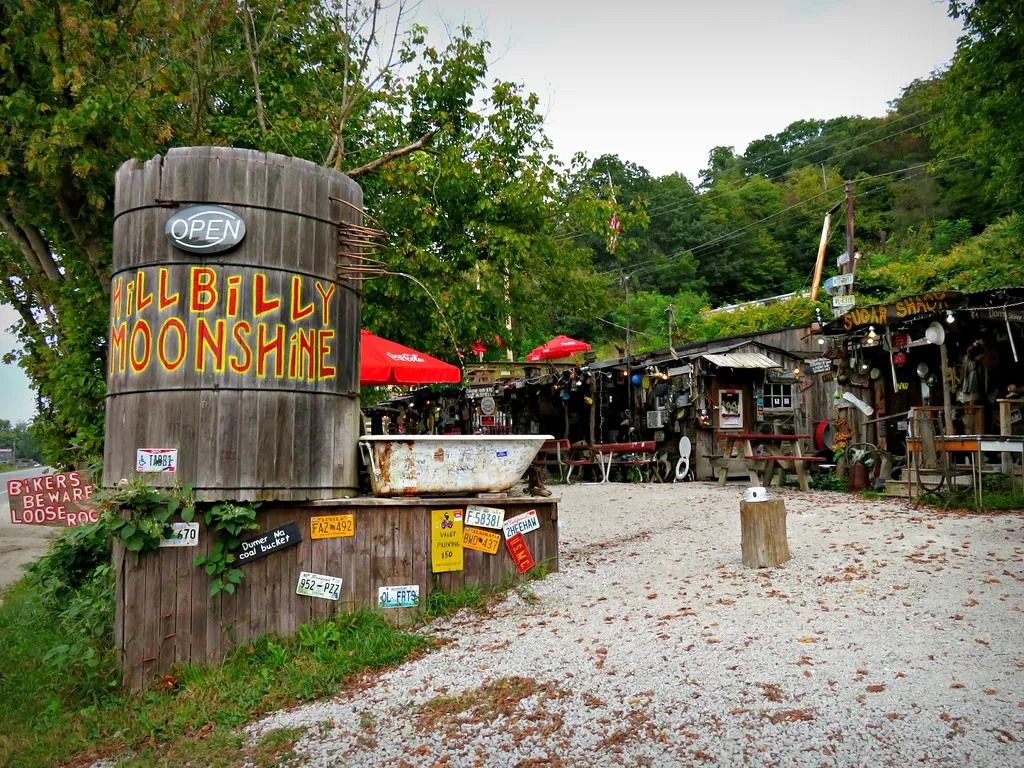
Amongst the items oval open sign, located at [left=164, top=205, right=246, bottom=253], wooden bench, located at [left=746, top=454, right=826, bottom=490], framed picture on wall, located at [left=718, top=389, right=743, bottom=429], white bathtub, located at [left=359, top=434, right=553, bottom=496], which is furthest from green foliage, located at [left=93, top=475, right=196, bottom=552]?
framed picture on wall, located at [left=718, top=389, right=743, bottom=429]

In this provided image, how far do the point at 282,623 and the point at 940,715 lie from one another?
4.74m

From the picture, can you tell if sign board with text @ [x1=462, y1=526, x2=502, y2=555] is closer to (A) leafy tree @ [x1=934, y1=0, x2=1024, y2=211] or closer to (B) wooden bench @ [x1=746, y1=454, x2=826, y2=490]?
(B) wooden bench @ [x1=746, y1=454, x2=826, y2=490]

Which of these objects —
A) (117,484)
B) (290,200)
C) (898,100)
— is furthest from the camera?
(898,100)

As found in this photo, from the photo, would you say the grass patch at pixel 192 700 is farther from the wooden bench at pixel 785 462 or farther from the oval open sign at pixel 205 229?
the wooden bench at pixel 785 462

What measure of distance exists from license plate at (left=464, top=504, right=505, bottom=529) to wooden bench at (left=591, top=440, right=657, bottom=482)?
9494mm

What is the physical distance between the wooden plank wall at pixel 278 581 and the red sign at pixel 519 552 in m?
0.07

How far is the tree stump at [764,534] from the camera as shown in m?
7.49

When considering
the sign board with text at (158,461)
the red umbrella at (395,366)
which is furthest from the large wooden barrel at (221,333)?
the red umbrella at (395,366)

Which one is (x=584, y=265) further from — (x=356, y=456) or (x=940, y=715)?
(x=940, y=715)

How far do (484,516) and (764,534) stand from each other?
270 centimetres

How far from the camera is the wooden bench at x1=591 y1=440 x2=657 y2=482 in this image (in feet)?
54.2

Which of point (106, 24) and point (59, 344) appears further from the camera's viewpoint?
point (59, 344)

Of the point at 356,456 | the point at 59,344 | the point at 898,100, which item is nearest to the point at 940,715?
the point at 356,456

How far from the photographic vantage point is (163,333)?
630cm
